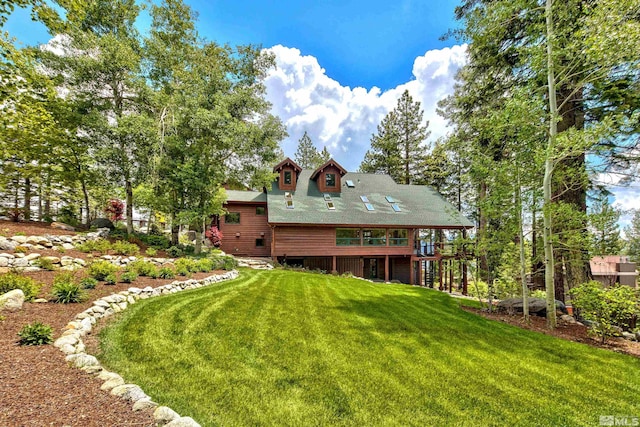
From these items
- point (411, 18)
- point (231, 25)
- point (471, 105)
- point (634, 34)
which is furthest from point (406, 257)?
point (231, 25)

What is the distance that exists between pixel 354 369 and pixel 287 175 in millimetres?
14209

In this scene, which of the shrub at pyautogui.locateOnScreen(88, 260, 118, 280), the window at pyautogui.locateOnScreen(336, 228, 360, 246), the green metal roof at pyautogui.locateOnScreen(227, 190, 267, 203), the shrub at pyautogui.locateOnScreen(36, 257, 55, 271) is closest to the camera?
the shrub at pyautogui.locateOnScreen(36, 257, 55, 271)

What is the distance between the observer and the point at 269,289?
7953 mm

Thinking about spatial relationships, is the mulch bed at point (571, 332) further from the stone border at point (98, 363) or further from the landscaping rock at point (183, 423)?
the stone border at point (98, 363)

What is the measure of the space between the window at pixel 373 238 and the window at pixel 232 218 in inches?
313

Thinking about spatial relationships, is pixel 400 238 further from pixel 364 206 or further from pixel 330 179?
pixel 330 179

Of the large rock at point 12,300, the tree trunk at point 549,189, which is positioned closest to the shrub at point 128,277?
the large rock at point 12,300

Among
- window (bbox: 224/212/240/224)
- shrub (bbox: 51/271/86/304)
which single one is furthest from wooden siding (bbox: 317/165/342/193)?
shrub (bbox: 51/271/86/304)

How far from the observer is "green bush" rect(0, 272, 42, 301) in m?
4.42

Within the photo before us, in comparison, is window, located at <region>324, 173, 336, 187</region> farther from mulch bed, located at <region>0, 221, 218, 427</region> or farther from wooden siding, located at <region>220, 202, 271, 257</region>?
mulch bed, located at <region>0, 221, 218, 427</region>

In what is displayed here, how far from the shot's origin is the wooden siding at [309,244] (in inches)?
574

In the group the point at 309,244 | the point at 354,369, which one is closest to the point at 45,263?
the point at 354,369

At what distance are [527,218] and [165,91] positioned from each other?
53.3ft

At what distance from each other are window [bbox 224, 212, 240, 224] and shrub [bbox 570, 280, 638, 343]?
1544cm
